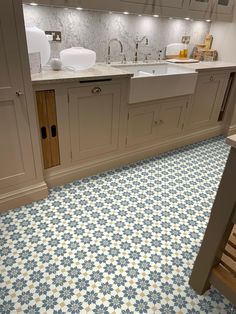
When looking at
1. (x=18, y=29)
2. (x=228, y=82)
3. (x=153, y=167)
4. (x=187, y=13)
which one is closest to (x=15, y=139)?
(x=18, y=29)

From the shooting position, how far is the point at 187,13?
2520 mm

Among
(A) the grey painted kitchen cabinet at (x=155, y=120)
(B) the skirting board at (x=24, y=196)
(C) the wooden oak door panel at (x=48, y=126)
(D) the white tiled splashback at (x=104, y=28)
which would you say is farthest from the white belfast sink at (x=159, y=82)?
(B) the skirting board at (x=24, y=196)

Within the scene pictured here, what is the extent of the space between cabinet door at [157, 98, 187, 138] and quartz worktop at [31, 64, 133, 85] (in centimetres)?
66

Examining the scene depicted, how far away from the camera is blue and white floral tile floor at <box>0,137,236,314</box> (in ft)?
4.25

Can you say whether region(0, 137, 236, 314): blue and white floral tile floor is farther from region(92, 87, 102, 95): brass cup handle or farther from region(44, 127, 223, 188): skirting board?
region(92, 87, 102, 95): brass cup handle

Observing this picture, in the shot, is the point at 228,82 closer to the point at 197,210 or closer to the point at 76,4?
the point at 197,210

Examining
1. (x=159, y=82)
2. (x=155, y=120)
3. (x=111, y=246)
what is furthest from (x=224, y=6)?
(x=111, y=246)

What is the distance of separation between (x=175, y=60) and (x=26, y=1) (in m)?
1.74

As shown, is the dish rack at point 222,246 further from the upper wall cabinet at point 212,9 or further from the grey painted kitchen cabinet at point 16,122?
the upper wall cabinet at point 212,9

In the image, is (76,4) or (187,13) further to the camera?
(187,13)

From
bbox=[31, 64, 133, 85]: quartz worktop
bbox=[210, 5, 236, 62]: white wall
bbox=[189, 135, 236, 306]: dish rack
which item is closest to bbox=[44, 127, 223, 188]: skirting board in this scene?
bbox=[31, 64, 133, 85]: quartz worktop

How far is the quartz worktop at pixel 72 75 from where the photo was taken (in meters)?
1.69

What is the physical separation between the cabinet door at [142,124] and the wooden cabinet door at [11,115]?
98cm

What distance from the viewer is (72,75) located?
1.83 meters
